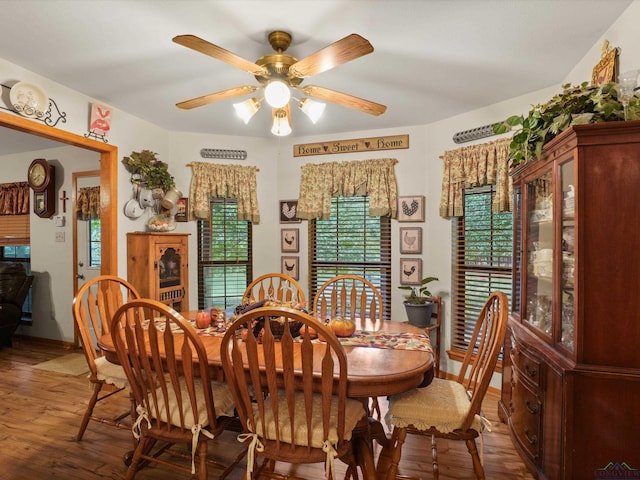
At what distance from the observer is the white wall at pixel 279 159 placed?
9.74ft

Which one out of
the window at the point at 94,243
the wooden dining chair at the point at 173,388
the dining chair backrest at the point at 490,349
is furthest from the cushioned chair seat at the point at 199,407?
the window at the point at 94,243

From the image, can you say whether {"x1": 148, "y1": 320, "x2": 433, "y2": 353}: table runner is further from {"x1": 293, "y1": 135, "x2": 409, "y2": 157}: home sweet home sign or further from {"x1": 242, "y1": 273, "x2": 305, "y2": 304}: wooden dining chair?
{"x1": 293, "y1": 135, "x2": 409, "y2": 157}: home sweet home sign

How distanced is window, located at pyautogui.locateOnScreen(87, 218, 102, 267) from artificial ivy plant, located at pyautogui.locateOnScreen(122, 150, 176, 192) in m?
1.18

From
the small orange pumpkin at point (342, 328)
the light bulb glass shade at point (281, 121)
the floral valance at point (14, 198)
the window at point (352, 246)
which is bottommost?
the small orange pumpkin at point (342, 328)

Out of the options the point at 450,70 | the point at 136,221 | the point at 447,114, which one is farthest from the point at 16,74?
the point at 447,114

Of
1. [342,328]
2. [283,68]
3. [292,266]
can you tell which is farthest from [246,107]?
[292,266]

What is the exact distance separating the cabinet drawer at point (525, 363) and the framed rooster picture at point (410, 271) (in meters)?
1.39

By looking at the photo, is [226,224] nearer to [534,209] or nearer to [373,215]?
[373,215]

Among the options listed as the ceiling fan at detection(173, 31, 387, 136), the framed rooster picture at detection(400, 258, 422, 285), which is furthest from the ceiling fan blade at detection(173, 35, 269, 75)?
the framed rooster picture at detection(400, 258, 422, 285)

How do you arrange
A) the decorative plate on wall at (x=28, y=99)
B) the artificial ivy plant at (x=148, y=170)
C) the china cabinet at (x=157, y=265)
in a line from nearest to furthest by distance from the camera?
1. the decorative plate on wall at (x=28, y=99)
2. the china cabinet at (x=157, y=265)
3. the artificial ivy plant at (x=148, y=170)

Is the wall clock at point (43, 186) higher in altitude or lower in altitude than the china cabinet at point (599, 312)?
higher

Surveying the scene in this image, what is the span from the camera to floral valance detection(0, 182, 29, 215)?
4.74 meters

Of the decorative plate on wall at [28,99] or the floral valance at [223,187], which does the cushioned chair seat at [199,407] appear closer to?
the decorative plate on wall at [28,99]

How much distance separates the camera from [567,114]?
178 centimetres
